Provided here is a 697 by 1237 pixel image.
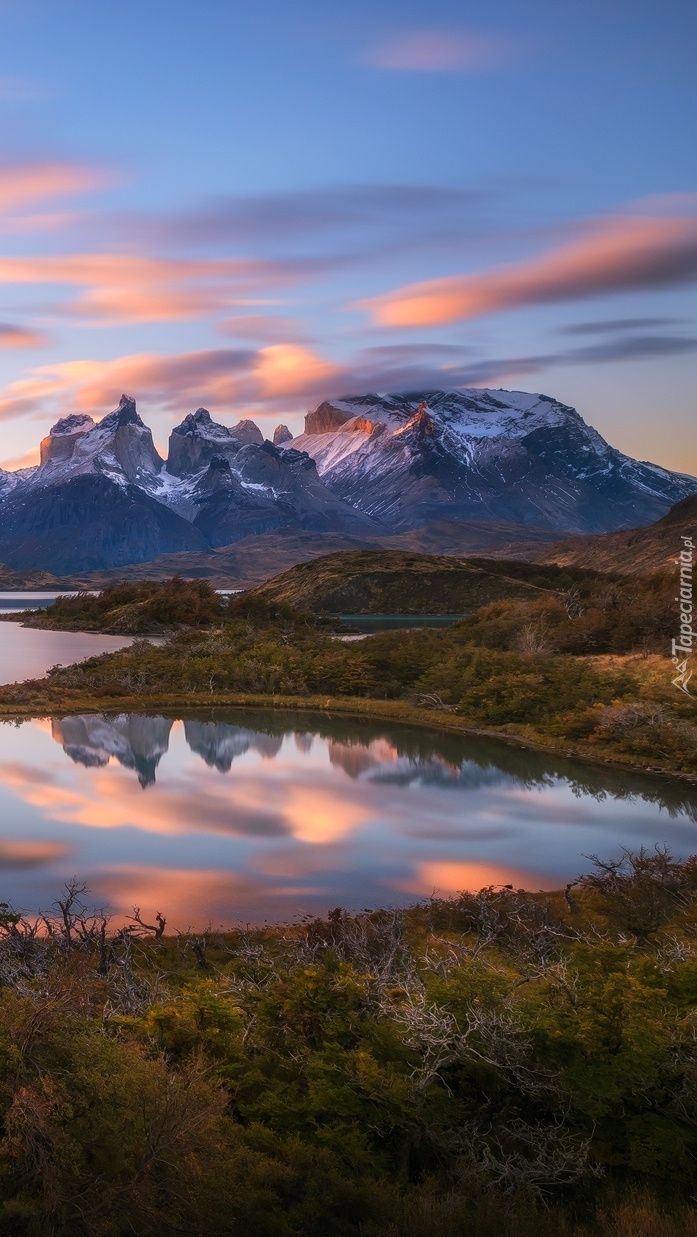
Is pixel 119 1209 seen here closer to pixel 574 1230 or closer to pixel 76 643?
pixel 574 1230

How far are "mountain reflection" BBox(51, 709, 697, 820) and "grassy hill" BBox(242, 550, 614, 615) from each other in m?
105

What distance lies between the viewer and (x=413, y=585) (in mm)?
170000

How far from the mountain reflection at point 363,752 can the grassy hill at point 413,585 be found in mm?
104630

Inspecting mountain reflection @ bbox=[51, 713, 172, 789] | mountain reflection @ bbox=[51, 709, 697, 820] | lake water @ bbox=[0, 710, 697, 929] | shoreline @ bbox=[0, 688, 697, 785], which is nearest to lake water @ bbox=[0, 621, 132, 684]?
shoreline @ bbox=[0, 688, 697, 785]

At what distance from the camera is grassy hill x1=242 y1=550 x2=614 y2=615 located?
534 ft

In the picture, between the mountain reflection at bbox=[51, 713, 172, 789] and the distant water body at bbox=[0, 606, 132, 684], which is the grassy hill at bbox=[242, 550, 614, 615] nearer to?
the distant water body at bbox=[0, 606, 132, 684]

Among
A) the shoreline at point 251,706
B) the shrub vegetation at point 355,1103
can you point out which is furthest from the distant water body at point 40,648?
the shrub vegetation at point 355,1103

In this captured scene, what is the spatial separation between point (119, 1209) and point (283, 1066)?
3.37m

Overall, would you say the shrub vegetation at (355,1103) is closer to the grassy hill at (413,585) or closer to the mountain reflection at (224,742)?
the mountain reflection at (224,742)

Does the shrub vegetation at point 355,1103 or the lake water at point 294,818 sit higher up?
the shrub vegetation at point 355,1103

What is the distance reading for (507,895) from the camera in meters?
22.1

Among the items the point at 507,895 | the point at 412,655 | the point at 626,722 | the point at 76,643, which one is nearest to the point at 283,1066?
the point at 507,895

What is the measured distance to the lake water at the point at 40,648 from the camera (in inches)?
3057

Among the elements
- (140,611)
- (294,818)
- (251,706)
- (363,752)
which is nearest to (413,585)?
(140,611)
